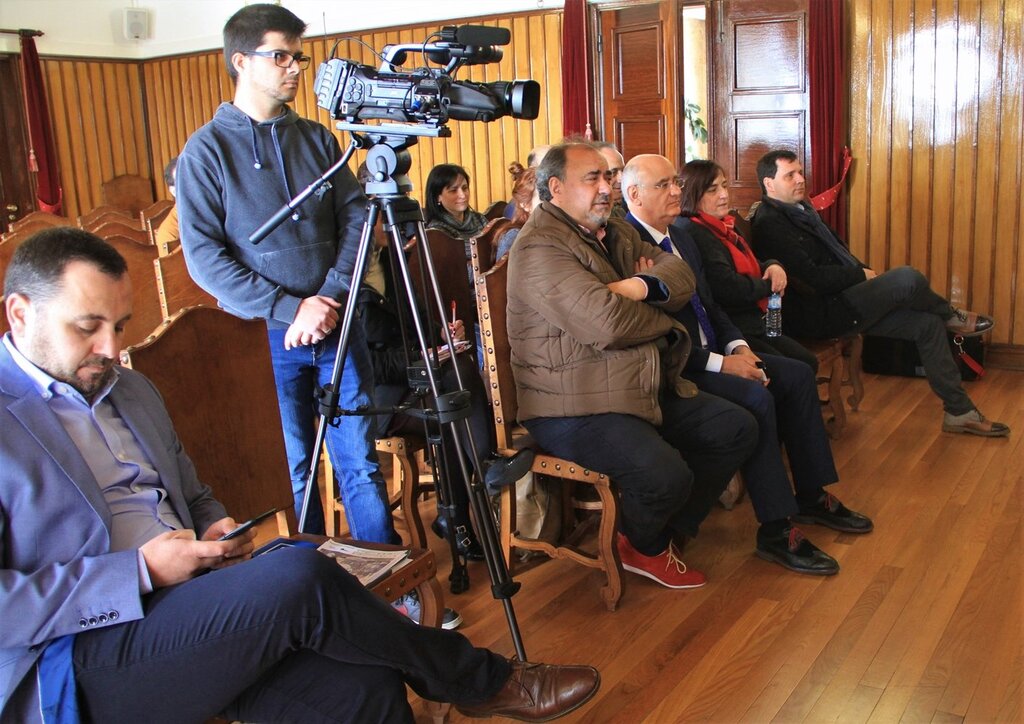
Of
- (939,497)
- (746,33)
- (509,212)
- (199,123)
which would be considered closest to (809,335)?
(939,497)

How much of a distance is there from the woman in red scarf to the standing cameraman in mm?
1648

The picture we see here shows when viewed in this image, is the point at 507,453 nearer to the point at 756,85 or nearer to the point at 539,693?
the point at 539,693

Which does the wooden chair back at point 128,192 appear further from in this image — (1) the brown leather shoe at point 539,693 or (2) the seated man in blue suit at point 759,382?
(1) the brown leather shoe at point 539,693

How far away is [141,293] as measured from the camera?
10.6 ft

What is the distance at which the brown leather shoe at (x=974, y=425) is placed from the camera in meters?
4.11

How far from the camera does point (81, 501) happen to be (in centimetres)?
149

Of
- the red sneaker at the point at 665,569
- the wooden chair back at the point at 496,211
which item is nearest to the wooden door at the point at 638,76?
the wooden chair back at the point at 496,211

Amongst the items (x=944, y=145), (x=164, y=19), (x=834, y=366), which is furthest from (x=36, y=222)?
(x=944, y=145)

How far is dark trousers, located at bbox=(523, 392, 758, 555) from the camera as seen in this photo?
265cm

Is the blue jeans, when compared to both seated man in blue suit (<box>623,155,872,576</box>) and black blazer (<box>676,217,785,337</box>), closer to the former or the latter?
seated man in blue suit (<box>623,155,872,576</box>)

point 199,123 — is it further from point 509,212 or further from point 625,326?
point 625,326

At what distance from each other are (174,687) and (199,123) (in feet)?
26.6

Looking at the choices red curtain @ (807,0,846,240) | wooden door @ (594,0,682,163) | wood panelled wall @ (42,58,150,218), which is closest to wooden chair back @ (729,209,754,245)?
red curtain @ (807,0,846,240)

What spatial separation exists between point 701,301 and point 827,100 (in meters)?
2.87
